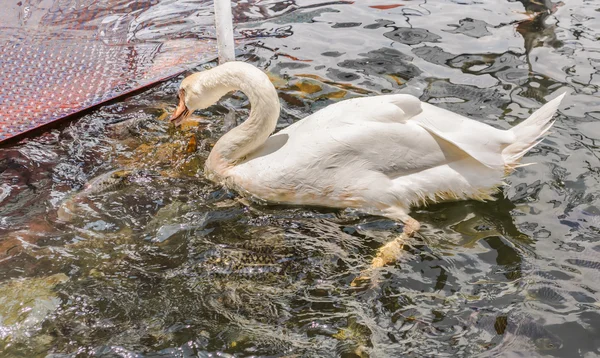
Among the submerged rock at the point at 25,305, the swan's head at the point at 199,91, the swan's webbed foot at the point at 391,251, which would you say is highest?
the swan's head at the point at 199,91

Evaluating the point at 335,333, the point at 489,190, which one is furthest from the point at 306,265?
the point at 489,190

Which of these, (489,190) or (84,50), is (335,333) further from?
(84,50)

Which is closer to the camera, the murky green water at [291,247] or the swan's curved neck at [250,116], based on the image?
the murky green water at [291,247]

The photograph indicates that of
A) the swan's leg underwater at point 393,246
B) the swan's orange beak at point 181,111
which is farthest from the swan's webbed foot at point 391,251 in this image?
the swan's orange beak at point 181,111

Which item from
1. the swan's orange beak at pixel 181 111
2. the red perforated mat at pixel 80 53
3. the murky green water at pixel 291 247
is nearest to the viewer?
the murky green water at pixel 291 247

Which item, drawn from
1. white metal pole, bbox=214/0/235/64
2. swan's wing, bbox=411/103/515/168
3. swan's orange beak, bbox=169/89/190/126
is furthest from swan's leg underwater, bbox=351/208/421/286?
white metal pole, bbox=214/0/235/64

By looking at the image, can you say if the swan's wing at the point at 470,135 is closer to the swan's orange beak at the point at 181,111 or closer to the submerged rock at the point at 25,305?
the swan's orange beak at the point at 181,111

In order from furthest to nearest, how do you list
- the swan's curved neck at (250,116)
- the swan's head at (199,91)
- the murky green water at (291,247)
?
the swan's head at (199,91) → the swan's curved neck at (250,116) → the murky green water at (291,247)

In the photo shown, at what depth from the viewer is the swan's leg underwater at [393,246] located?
145 inches

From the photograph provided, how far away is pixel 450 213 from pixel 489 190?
0.94 ft

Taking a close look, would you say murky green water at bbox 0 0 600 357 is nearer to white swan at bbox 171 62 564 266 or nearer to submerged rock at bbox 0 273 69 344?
submerged rock at bbox 0 273 69 344

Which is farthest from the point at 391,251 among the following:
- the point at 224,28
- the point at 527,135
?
the point at 224,28

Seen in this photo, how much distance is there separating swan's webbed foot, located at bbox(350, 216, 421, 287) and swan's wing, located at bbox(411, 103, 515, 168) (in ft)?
1.81

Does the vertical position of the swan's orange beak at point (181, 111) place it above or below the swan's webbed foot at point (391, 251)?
above
